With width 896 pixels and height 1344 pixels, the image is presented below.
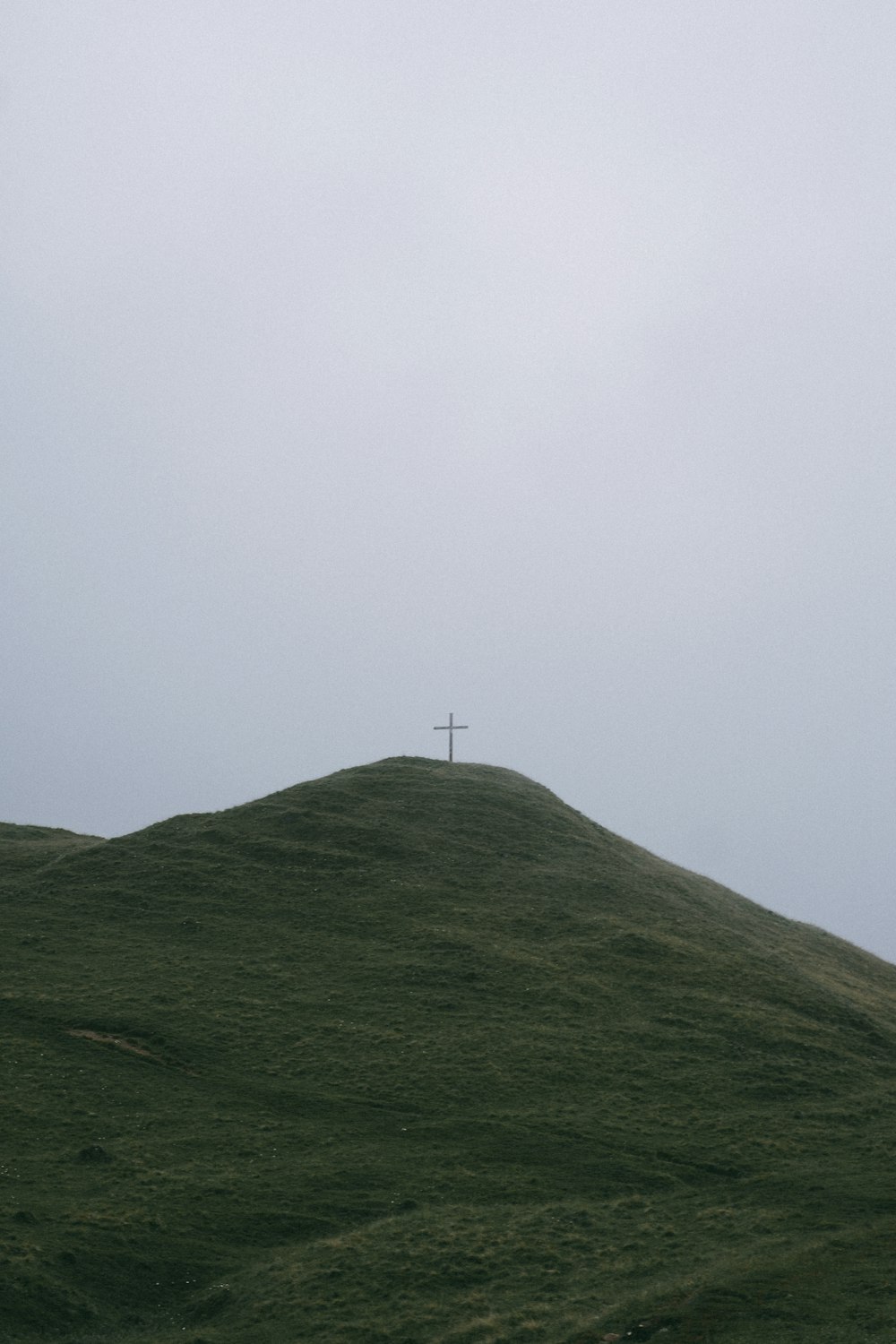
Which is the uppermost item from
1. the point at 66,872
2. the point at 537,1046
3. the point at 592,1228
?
the point at 66,872

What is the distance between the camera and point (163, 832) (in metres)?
59.5

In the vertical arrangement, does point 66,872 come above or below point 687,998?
above

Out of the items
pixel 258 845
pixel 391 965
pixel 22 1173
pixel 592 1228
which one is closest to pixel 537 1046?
pixel 391 965

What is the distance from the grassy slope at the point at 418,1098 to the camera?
2558 centimetres

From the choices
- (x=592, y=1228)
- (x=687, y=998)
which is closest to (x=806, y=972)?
(x=687, y=998)

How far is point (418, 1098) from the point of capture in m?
36.2

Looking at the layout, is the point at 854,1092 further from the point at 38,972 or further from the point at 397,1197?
the point at 38,972

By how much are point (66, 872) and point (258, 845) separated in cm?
974

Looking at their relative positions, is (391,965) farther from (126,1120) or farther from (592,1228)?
(592,1228)

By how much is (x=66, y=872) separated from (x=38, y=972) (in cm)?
1176

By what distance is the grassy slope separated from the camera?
25578 millimetres

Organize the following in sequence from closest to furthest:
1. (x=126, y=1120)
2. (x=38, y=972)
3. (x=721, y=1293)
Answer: (x=721, y=1293) → (x=126, y=1120) → (x=38, y=972)

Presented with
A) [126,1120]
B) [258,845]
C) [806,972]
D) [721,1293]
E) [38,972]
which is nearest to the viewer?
[721,1293]

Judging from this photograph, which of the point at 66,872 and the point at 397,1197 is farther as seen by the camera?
the point at 66,872
